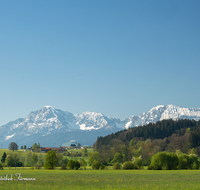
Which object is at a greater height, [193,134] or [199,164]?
[193,134]

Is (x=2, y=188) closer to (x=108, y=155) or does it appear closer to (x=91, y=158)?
(x=91, y=158)

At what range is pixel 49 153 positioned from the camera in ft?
355

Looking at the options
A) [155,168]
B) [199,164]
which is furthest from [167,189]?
[199,164]

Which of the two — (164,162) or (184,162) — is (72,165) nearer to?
(164,162)

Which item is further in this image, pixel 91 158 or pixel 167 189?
pixel 91 158

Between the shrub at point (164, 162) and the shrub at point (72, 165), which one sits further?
the shrub at point (72, 165)

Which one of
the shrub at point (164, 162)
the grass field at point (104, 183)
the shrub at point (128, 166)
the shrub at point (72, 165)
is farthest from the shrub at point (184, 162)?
the grass field at point (104, 183)

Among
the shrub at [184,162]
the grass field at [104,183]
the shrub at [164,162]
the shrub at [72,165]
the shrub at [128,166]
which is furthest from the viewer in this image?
the shrub at [184,162]

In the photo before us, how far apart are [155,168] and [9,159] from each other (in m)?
81.3

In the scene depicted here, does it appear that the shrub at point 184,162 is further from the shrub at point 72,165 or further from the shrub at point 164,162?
the shrub at point 72,165

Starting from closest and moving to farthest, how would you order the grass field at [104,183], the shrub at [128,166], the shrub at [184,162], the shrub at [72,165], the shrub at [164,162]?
the grass field at [104,183], the shrub at [164,162], the shrub at [128,166], the shrub at [72,165], the shrub at [184,162]

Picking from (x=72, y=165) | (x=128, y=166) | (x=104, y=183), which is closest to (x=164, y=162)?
(x=128, y=166)

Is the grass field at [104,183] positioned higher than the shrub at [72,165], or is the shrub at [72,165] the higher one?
the grass field at [104,183]

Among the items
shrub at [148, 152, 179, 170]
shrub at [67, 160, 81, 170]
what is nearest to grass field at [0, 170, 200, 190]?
shrub at [148, 152, 179, 170]
